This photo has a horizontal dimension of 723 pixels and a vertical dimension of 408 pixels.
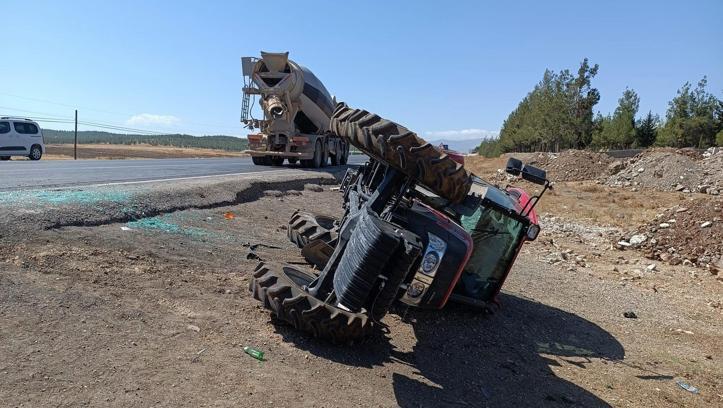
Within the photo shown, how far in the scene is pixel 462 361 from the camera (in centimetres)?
472

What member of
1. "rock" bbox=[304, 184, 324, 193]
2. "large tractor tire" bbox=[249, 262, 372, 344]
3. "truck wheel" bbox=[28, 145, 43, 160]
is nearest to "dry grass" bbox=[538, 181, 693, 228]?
"rock" bbox=[304, 184, 324, 193]

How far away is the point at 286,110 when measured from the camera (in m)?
20.8

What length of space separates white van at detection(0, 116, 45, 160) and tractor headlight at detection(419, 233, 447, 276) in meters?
23.9

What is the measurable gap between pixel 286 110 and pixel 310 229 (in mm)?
14001

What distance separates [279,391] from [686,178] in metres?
25.0

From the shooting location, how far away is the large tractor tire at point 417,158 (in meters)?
3.86

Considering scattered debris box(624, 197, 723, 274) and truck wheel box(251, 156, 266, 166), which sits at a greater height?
scattered debris box(624, 197, 723, 274)

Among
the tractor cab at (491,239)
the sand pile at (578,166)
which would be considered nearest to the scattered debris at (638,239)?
the tractor cab at (491,239)

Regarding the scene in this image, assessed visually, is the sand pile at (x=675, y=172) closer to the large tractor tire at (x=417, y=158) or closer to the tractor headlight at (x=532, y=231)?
the tractor headlight at (x=532, y=231)

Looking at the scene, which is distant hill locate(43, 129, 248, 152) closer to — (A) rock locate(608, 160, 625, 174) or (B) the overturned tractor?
(A) rock locate(608, 160, 625, 174)

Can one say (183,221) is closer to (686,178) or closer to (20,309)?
(20,309)

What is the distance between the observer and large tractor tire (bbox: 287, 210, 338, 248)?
7.20 m

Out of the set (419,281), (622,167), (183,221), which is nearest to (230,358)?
(419,281)

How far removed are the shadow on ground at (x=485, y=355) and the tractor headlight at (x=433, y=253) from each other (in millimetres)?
731
